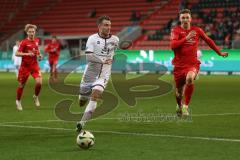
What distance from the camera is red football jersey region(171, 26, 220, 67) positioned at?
1558 cm

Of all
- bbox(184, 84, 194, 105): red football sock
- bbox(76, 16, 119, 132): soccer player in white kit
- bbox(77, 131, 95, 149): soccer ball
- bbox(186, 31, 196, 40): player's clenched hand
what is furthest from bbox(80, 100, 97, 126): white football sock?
bbox(184, 84, 194, 105): red football sock

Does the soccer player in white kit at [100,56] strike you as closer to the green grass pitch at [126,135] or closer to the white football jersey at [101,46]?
the white football jersey at [101,46]

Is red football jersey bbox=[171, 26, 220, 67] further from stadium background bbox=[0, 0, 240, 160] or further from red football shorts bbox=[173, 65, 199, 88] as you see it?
stadium background bbox=[0, 0, 240, 160]

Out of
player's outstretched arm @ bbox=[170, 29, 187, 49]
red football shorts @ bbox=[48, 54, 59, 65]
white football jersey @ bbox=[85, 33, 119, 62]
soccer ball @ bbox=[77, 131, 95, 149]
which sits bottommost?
red football shorts @ bbox=[48, 54, 59, 65]

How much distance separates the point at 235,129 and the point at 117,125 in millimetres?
2534

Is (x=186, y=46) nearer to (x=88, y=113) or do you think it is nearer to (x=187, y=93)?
→ (x=187, y=93)

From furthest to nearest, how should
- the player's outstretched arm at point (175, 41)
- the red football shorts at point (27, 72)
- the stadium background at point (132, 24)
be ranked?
the stadium background at point (132, 24)
the red football shorts at point (27, 72)
the player's outstretched arm at point (175, 41)

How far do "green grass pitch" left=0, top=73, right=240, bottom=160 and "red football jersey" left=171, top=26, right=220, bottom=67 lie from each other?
1365 mm

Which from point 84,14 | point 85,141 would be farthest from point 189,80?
point 84,14

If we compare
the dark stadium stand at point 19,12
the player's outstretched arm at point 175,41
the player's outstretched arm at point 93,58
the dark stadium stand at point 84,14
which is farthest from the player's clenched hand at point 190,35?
the dark stadium stand at point 19,12

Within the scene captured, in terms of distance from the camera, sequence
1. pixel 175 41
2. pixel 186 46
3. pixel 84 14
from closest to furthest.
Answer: pixel 175 41 < pixel 186 46 < pixel 84 14

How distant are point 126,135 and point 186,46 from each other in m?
4.33

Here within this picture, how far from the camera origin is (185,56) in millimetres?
15844

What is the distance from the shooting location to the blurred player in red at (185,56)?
15547 mm
